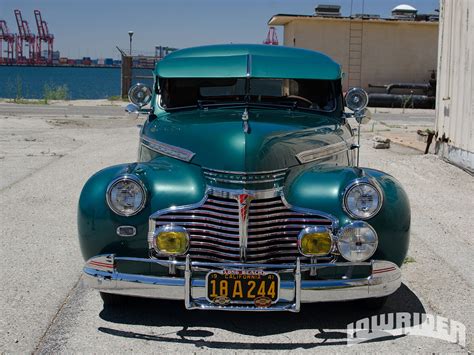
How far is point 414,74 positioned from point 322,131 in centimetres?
2842

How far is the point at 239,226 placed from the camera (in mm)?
4633

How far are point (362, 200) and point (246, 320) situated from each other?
44.7 inches

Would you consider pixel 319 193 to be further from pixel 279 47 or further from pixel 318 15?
pixel 318 15

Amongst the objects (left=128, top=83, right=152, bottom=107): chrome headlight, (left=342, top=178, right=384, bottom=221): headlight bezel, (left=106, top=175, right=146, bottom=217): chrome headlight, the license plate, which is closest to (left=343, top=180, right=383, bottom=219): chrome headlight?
(left=342, top=178, right=384, bottom=221): headlight bezel

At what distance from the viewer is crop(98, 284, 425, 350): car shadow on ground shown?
4.66m

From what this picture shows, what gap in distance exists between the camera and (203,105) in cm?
602

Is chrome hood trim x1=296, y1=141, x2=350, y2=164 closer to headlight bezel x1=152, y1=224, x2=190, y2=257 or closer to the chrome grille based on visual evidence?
the chrome grille

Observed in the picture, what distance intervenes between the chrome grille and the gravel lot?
53 centimetres

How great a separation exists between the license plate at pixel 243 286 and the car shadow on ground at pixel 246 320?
0.31 metres

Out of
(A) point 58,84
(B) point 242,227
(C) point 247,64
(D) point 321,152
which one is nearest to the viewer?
(B) point 242,227

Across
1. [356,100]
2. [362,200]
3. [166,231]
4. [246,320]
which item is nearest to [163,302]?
[246,320]

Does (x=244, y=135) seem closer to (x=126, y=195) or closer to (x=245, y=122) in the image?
(x=245, y=122)

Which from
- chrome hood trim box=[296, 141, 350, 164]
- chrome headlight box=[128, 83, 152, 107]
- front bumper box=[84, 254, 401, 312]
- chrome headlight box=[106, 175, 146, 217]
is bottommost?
front bumper box=[84, 254, 401, 312]

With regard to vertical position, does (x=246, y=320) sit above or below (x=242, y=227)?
below
